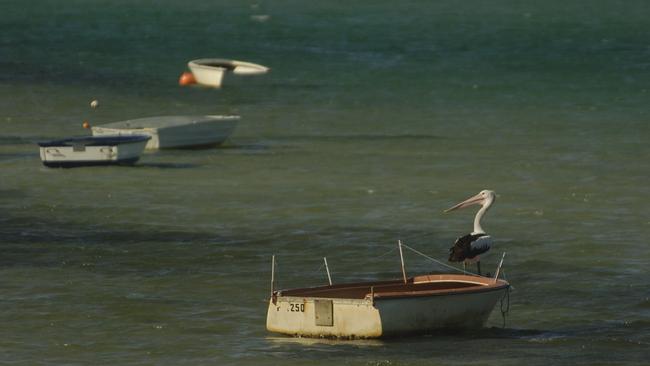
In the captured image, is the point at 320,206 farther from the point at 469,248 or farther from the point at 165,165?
the point at 469,248

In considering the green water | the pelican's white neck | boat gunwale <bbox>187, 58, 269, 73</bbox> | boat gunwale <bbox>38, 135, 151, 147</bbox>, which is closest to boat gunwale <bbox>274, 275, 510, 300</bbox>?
the green water

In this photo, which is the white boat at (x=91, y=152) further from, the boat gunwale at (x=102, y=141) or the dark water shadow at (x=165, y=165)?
the dark water shadow at (x=165, y=165)

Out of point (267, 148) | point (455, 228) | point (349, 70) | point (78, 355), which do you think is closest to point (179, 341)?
point (78, 355)

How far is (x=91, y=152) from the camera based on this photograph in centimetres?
6112

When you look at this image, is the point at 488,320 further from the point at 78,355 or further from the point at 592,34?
the point at 592,34

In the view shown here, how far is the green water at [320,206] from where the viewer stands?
33500 mm

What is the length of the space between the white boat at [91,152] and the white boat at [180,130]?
11.8ft

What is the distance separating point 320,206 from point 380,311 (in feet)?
65.7

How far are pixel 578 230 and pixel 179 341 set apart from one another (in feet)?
53.7

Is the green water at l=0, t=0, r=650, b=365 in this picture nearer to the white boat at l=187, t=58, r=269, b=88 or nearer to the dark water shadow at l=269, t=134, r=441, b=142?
the dark water shadow at l=269, t=134, r=441, b=142

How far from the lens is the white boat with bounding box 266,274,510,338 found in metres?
31.7

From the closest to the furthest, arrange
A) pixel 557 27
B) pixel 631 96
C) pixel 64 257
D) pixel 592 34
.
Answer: pixel 64 257 < pixel 631 96 < pixel 592 34 < pixel 557 27

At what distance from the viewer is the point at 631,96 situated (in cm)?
9106

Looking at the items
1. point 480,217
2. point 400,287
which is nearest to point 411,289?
point 400,287
